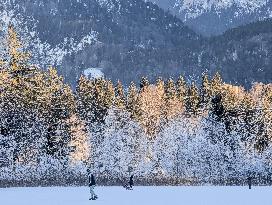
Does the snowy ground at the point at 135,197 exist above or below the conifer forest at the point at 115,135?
below

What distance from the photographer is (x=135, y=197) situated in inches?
1838

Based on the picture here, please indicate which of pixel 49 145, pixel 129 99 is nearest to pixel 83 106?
pixel 129 99

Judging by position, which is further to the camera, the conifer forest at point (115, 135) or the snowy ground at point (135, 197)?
the conifer forest at point (115, 135)

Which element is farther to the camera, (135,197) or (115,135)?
(115,135)

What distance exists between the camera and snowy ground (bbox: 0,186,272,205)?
42.4 m

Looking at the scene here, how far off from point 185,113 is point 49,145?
35.1 meters

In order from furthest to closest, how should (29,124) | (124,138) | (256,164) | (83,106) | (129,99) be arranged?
(129,99) → (83,106) → (124,138) → (256,164) → (29,124)

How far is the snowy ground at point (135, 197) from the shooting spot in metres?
42.4

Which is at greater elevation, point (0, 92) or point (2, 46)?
point (2, 46)

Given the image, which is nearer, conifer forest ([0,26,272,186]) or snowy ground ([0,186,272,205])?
snowy ground ([0,186,272,205])

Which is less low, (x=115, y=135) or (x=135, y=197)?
(x=115, y=135)

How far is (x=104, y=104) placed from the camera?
10312cm

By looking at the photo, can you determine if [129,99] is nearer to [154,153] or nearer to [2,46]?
[154,153]

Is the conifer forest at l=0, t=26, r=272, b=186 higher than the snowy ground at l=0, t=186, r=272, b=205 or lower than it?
higher
